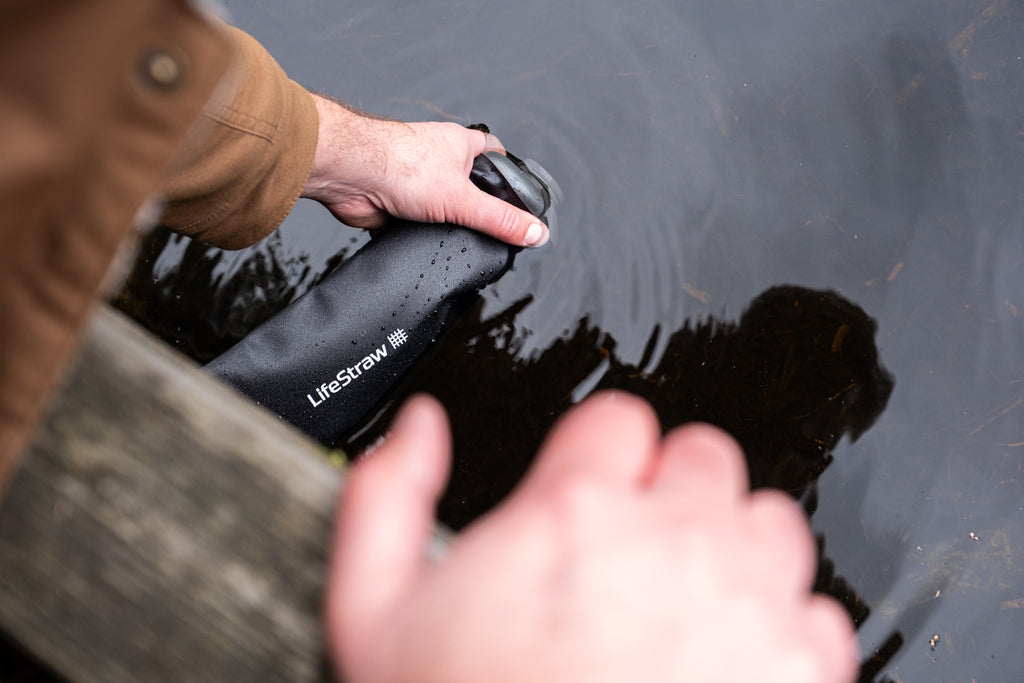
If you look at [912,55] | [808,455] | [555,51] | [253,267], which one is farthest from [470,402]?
[912,55]

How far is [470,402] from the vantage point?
153 cm

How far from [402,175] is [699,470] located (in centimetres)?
107

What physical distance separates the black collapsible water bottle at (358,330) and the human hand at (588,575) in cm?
91

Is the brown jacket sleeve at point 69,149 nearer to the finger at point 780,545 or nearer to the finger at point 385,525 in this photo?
the finger at point 385,525

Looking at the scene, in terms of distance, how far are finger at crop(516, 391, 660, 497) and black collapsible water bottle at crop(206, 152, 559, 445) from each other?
3.02 ft

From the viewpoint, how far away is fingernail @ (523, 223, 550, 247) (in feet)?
4.85

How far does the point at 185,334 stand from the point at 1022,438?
1857mm

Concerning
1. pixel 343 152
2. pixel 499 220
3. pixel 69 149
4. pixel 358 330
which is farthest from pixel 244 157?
pixel 69 149

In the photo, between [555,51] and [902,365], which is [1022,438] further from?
[555,51]

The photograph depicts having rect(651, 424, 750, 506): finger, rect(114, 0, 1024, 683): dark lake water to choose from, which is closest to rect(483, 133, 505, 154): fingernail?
rect(114, 0, 1024, 683): dark lake water

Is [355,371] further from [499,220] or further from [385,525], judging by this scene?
[385,525]

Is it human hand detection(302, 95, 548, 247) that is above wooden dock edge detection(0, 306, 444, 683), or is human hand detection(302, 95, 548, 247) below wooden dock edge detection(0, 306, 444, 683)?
above

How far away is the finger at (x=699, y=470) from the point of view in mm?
453

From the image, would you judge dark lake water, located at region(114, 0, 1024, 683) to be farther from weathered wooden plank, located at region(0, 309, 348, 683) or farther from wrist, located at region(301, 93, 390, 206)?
weathered wooden plank, located at region(0, 309, 348, 683)
